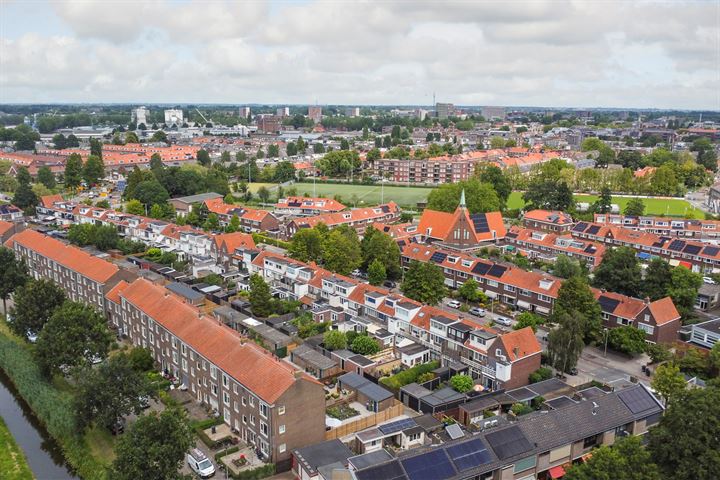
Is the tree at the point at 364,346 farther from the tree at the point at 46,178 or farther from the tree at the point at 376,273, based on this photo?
the tree at the point at 46,178

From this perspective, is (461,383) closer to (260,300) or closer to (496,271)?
(260,300)

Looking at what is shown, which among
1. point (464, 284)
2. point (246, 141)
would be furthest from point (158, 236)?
point (246, 141)

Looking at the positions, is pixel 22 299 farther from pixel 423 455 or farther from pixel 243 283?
pixel 423 455

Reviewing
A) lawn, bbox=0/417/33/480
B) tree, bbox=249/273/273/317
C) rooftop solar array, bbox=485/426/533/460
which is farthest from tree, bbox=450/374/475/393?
lawn, bbox=0/417/33/480

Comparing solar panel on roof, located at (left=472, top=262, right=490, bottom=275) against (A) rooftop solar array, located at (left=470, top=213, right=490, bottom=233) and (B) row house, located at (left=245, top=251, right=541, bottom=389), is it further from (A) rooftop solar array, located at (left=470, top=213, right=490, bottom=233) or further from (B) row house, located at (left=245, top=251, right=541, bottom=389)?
(A) rooftop solar array, located at (left=470, top=213, right=490, bottom=233)

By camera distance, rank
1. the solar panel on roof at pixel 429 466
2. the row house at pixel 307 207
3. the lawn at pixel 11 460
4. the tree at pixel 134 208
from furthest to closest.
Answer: the row house at pixel 307 207
the tree at pixel 134 208
the lawn at pixel 11 460
the solar panel on roof at pixel 429 466

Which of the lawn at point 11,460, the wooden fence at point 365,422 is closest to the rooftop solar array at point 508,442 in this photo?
the wooden fence at point 365,422
